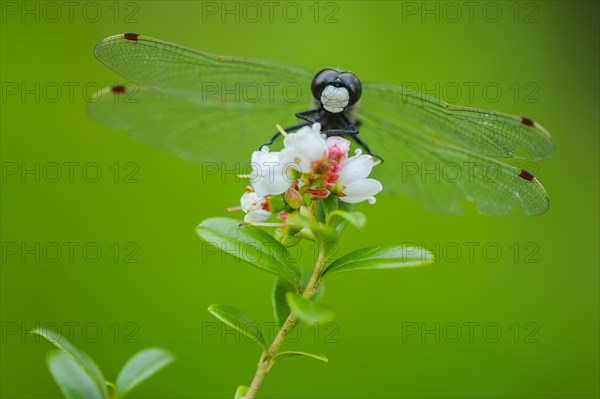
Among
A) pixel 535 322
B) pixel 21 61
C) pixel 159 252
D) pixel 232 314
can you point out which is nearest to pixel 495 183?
pixel 232 314

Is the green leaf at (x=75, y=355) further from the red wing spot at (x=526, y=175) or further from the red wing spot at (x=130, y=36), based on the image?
the red wing spot at (x=526, y=175)

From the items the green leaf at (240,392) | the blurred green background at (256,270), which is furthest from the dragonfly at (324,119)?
the blurred green background at (256,270)

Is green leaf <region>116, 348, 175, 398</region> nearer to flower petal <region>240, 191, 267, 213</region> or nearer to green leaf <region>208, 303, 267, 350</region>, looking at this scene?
green leaf <region>208, 303, 267, 350</region>

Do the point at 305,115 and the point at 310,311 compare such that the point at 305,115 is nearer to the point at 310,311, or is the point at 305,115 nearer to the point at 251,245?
the point at 251,245

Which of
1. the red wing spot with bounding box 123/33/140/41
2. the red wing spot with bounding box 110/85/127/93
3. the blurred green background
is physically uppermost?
the red wing spot with bounding box 123/33/140/41

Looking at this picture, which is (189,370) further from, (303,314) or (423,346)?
(303,314)

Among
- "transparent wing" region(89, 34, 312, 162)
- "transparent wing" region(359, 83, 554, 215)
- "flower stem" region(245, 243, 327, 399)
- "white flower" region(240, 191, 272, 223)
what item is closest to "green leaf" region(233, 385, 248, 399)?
"flower stem" region(245, 243, 327, 399)
